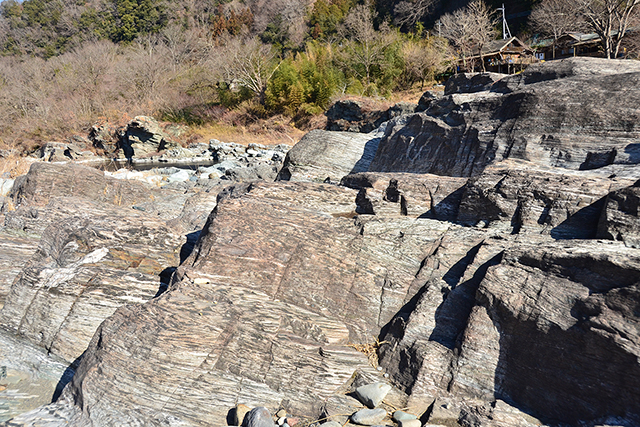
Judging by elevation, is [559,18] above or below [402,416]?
above

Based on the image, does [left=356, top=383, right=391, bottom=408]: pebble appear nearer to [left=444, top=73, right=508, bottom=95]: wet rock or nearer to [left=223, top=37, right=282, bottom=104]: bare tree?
[left=444, top=73, right=508, bottom=95]: wet rock

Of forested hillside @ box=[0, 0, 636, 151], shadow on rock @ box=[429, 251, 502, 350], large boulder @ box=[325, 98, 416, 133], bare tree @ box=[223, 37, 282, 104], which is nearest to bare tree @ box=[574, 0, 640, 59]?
forested hillside @ box=[0, 0, 636, 151]

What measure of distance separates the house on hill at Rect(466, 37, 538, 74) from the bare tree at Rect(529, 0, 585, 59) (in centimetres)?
246

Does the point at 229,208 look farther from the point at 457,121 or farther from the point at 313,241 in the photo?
the point at 457,121

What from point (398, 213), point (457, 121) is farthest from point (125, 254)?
point (457, 121)

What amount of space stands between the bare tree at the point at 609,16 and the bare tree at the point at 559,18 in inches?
105

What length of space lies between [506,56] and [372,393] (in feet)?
146

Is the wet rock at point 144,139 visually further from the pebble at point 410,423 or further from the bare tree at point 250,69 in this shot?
the pebble at point 410,423

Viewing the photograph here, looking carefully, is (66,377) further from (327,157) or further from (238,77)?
(238,77)

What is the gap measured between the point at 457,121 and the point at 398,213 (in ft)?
13.3

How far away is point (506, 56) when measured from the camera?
40.7 metres

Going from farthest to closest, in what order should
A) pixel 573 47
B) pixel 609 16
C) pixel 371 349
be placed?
pixel 573 47
pixel 609 16
pixel 371 349

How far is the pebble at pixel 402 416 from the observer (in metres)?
3.90

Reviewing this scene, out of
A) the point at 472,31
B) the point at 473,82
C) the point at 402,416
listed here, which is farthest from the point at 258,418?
the point at 472,31
